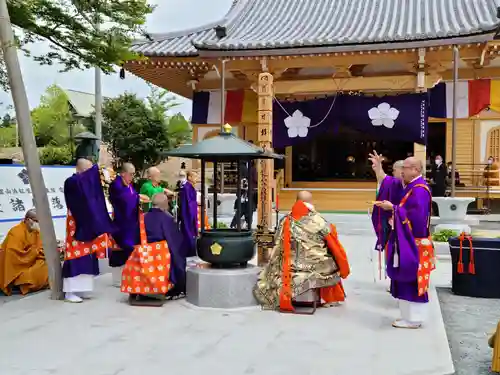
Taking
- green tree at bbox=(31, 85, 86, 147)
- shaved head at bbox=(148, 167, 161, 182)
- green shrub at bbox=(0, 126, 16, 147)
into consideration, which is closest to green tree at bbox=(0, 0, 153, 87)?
shaved head at bbox=(148, 167, 161, 182)

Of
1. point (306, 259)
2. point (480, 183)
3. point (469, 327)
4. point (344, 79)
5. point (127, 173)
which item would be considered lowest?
point (469, 327)

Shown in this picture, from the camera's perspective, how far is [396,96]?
14.0 metres

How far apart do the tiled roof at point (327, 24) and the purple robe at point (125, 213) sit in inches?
293

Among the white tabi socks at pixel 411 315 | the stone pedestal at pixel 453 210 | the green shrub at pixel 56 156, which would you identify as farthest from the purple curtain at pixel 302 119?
the green shrub at pixel 56 156

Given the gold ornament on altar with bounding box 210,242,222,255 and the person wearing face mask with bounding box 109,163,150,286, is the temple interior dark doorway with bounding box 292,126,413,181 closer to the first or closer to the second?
the person wearing face mask with bounding box 109,163,150,286

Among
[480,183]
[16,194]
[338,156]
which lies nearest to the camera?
[16,194]

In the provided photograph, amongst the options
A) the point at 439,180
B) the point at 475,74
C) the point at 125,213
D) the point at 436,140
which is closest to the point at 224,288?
the point at 125,213

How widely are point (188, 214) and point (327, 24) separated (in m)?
10.0

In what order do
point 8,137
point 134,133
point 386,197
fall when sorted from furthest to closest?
1. point 8,137
2. point 134,133
3. point 386,197

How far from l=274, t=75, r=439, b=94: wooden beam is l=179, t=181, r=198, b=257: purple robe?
7401 mm

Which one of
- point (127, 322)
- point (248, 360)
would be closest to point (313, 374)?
point (248, 360)

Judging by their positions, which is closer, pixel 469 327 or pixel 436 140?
pixel 469 327

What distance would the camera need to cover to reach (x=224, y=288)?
611cm

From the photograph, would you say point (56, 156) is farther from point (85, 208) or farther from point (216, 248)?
point (216, 248)
